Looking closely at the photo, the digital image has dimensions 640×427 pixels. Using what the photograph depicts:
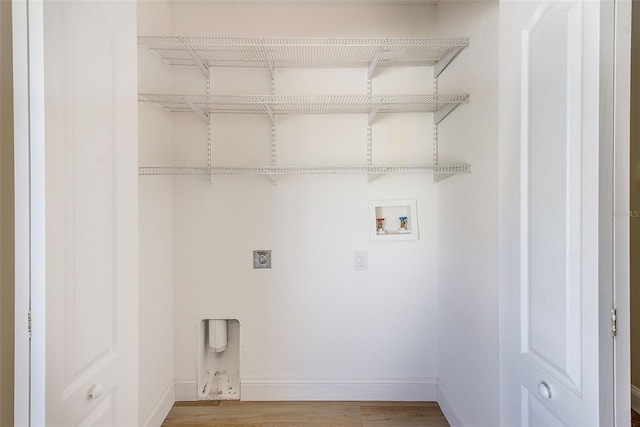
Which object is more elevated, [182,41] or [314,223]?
[182,41]

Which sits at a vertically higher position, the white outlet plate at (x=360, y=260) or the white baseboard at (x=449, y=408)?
the white outlet plate at (x=360, y=260)

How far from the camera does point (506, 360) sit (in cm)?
100

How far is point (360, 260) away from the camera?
6.70 ft

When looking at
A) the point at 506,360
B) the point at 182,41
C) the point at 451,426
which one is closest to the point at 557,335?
the point at 506,360

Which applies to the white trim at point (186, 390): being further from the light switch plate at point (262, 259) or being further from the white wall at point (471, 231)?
the white wall at point (471, 231)

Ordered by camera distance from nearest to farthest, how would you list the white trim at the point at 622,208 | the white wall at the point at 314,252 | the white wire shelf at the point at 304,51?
the white trim at the point at 622,208 < the white wire shelf at the point at 304,51 < the white wall at the point at 314,252

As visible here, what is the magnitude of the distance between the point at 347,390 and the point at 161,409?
1.12m

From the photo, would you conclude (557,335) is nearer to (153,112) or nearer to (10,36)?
(10,36)

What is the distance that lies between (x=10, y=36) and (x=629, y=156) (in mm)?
1338

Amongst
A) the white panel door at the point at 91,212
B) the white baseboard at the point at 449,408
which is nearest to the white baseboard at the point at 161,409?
the white panel door at the point at 91,212

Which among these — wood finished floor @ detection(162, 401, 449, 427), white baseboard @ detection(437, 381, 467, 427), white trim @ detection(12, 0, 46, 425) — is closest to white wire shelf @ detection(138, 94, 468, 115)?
white trim @ detection(12, 0, 46, 425)

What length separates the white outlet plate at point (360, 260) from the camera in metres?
2.04

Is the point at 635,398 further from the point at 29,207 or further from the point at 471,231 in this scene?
the point at 29,207

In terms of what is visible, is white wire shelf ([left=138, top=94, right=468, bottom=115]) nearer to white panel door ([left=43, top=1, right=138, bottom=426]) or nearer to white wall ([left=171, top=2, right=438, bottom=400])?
white wall ([left=171, top=2, right=438, bottom=400])
